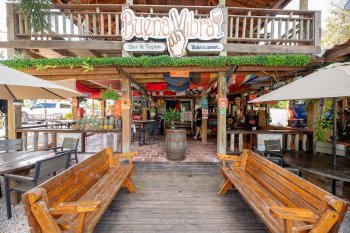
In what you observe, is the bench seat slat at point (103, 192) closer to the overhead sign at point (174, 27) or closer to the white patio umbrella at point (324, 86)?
the white patio umbrella at point (324, 86)

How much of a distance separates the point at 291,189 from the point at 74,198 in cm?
258

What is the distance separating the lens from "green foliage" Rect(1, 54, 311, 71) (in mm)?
4895

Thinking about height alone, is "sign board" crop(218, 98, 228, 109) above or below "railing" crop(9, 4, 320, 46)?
below

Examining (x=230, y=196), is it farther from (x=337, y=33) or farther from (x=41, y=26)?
(x=337, y=33)

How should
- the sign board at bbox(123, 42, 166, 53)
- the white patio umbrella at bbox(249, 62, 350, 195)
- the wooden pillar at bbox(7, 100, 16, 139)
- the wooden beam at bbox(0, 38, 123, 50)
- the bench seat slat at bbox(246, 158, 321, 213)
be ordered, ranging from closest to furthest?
the bench seat slat at bbox(246, 158, 321, 213), the white patio umbrella at bbox(249, 62, 350, 195), the sign board at bbox(123, 42, 166, 53), the wooden beam at bbox(0, 38, 123, 50), the wooden pillar at bbox(7, 100, 16, 139)

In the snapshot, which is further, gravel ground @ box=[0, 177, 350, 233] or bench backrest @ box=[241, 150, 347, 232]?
gravel ground @ box=[0, 177, 350, 233]

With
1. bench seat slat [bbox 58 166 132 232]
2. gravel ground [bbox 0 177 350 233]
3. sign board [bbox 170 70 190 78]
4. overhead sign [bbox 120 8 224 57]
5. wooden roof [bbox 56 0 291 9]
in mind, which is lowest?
gravel ground [bbox 0 177 350 233]

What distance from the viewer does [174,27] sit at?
17.8ft

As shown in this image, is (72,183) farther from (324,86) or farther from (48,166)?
(324,86)

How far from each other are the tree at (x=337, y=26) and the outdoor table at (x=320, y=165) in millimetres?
13390

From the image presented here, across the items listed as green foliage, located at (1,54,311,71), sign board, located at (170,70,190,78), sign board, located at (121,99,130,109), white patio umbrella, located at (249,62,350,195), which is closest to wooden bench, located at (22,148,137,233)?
sign board, located at (121,99,130,109)

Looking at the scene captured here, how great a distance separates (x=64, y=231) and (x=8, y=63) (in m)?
5.20

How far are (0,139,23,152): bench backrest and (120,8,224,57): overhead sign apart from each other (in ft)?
12.3

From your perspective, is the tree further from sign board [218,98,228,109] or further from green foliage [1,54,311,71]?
sign board [218,98,228,109]
